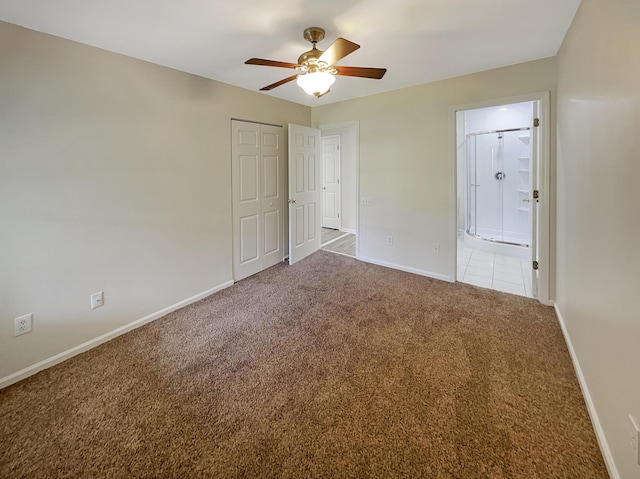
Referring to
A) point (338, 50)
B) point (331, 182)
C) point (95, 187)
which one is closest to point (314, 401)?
point (338, 50)

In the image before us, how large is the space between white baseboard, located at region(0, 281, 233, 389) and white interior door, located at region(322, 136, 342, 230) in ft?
13.9

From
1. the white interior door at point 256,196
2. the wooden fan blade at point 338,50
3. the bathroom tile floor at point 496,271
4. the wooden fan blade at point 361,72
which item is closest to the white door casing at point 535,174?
the bathroom tile floor at point 496,271

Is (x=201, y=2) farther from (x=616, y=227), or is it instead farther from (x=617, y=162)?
(x=616, y=227)

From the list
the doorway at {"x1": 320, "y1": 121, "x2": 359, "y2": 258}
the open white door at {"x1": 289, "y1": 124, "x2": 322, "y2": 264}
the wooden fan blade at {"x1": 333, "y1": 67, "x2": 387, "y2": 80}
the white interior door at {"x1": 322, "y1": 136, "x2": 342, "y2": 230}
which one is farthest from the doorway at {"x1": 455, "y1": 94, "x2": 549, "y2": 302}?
the white interior door at {"x1": 322, "y1": 136, "x2": 342, "y2": 230}

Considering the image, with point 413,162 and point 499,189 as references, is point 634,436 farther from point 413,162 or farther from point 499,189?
point 499,189

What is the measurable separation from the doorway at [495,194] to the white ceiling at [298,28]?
69.0 inches

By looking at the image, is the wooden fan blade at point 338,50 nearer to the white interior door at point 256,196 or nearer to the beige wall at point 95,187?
the beige wall at point 95,187

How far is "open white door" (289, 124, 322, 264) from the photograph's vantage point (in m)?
4.21

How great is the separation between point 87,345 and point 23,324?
0.44 meters

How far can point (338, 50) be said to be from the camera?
185 centimetres

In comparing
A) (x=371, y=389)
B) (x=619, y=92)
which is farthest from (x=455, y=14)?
(x=371, y=389)

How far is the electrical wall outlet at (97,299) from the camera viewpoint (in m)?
2.34

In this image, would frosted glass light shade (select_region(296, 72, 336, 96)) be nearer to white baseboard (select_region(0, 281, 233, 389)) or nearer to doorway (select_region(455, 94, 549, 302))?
white baseboard (select_region(0, 281, 233, 389))

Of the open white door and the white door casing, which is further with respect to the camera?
the open white door
